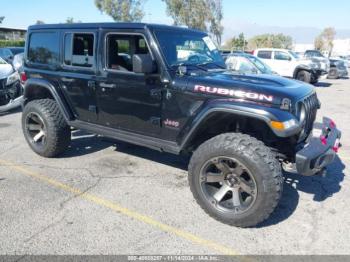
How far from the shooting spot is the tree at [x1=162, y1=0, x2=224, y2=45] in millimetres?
34906

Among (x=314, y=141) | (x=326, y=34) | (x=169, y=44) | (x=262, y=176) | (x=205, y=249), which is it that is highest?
(x=326, y=34)

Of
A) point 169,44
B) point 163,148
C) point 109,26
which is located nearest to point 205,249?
point 163,148

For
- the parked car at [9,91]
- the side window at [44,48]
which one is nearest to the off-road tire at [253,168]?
the side window at [44,48]

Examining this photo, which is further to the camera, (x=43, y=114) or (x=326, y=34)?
(x=326, y=34)

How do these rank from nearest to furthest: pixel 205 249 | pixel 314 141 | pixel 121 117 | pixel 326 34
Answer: pixel 205 249, pixel 314 141, pixel 121 117, pixel 326 34

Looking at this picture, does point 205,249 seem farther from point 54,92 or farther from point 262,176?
point 54,92

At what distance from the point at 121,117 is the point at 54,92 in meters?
1.19

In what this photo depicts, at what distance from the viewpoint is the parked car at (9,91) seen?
7939 millimetres

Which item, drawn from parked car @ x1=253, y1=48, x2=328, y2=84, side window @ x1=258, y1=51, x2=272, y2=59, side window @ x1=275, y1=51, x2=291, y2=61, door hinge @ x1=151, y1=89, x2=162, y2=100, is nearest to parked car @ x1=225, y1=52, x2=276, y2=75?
parked car @ x1=253, y1=48, x2=328, y2=84

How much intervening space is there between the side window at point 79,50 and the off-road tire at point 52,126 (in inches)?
28.8

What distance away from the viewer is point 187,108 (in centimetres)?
361

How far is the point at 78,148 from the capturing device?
18.3 feet

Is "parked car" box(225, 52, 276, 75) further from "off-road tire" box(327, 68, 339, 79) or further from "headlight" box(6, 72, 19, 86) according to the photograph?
"off-road tire" box(327, 68, 339, 79)

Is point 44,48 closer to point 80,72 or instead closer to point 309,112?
point 80,72
